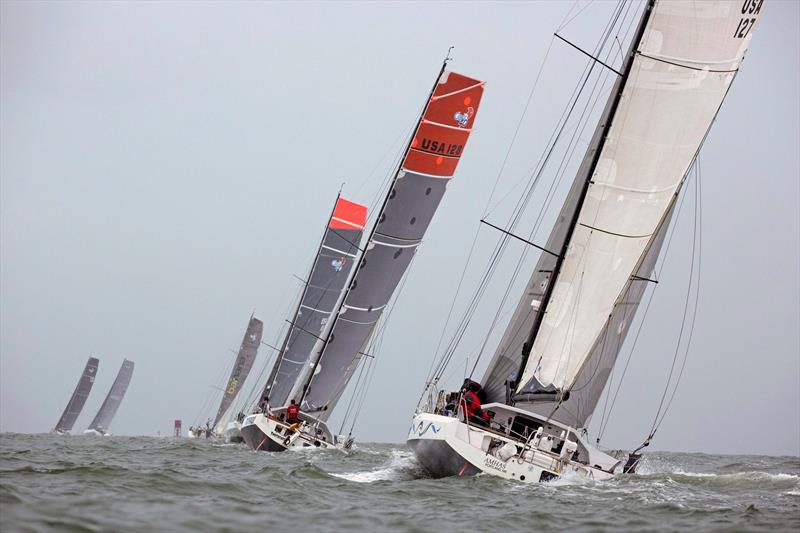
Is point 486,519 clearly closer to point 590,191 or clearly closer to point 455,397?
point 455,397

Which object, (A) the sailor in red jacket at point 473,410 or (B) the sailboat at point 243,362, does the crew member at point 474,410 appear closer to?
(A) the sailor in red jacket at point 473,410

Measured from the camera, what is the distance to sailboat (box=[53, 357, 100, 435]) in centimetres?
5603

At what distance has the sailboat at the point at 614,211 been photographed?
593 inches

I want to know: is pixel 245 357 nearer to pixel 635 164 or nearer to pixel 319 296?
pixel 319 296

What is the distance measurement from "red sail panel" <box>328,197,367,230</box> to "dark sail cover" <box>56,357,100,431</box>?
31274 mm

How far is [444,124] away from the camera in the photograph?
2350cm

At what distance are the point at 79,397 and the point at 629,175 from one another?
1872 inches

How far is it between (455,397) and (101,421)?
47502 millimetres

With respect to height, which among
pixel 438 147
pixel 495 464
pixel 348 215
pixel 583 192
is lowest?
pixel 495 464

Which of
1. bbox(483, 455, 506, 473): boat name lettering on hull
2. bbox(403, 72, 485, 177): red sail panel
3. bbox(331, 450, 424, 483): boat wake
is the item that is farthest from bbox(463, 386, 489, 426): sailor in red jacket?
bbox(403, 72, 485, 177): red sail panel

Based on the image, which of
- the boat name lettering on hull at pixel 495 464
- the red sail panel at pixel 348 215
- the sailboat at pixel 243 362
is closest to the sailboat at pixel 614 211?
the boat name lettering on hull at pixel 495 464

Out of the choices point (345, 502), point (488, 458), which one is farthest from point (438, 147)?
point (345, 502)

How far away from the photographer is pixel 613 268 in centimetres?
1576

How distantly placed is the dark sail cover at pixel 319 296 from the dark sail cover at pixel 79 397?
29418 mm
